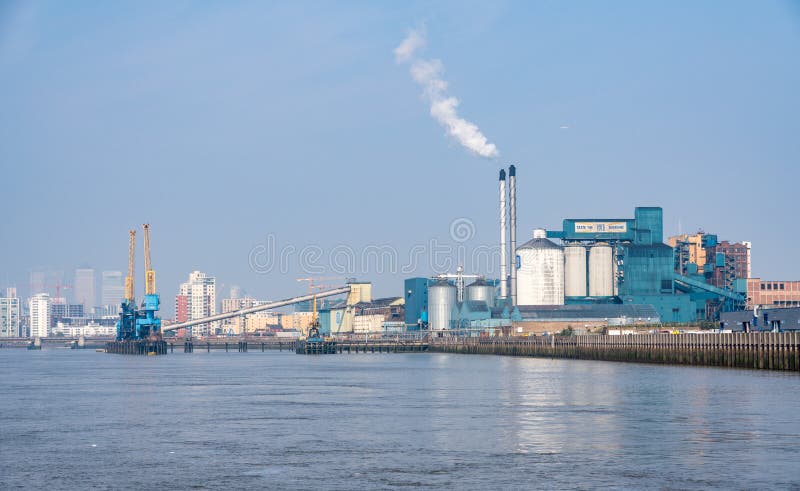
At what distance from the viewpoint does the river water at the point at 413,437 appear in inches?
1527

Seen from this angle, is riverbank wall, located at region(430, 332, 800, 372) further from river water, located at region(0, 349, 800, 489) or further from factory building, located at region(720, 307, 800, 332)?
river water, located at region(0, 349, 800, 489)

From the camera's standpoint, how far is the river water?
3878 centimetres

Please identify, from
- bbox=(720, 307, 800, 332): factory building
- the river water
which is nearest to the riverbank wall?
bbox=(720, 307, 800, 332): factory building

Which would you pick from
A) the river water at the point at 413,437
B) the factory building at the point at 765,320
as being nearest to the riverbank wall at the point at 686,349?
the factory building at the point at 765,320

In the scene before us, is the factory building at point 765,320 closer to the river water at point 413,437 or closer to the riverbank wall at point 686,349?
the riverbank wall at point 686,349

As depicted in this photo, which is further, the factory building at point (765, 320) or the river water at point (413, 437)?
the factory building at point (765, 320)

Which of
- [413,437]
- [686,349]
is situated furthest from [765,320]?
[413,437]

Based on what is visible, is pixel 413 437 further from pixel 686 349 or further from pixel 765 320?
pixel 765 320

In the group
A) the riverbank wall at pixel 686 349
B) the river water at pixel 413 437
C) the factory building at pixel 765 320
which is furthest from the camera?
the factory building at pixel 765 320

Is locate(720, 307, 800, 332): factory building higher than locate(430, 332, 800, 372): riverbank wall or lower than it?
higher

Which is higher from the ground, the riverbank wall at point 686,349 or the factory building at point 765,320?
the factory building at point 765,320

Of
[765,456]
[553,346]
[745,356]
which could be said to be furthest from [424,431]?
[553,346]

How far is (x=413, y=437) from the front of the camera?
4981cm

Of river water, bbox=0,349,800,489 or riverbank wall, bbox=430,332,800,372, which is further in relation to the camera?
riverbank wall, bbox=430,332,800,372
